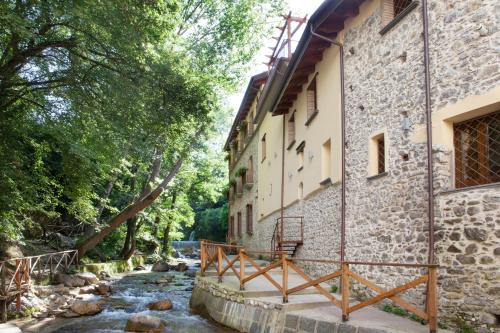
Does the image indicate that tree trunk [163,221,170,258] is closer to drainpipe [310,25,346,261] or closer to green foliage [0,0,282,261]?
green foliage [0,0,282,261]

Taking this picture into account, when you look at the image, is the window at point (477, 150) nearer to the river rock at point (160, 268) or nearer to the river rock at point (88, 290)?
the river rock at point (88, 290)

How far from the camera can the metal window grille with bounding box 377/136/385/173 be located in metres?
7.73

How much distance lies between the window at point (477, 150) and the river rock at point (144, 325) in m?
6.14

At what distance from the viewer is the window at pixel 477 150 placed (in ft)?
19.1

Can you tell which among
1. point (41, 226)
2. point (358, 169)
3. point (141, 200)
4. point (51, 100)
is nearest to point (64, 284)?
point (41, 226)

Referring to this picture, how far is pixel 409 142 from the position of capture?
6.82 meters

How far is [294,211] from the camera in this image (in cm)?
1310

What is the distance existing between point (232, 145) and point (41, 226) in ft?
48.4

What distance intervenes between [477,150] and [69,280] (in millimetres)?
12247

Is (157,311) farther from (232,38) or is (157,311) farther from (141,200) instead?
(232,38)

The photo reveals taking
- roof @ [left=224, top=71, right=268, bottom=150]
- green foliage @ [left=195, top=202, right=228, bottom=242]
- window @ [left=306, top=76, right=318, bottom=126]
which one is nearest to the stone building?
window @ [left=306, top=76, right=318, bottom=126]

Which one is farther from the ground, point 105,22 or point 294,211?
point 105,22

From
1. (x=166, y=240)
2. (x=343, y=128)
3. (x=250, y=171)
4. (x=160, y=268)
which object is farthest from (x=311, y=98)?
(x=166, y=240)

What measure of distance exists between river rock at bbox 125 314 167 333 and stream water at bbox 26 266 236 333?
201 millimetres
